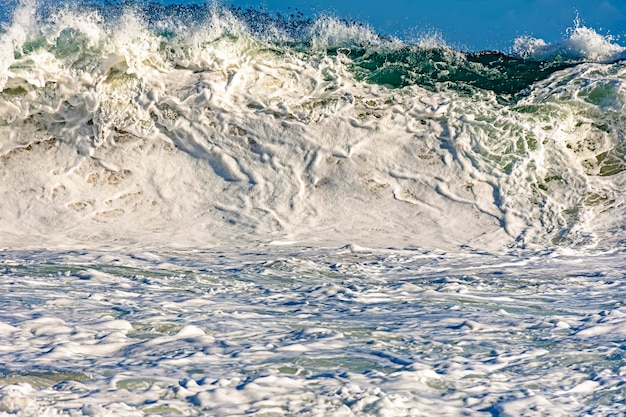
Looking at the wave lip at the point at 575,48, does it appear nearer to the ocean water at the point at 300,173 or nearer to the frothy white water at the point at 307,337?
the ocean water at the point at 300,173


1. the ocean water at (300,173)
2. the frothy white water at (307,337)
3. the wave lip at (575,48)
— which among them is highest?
the wave lip at (575,48)

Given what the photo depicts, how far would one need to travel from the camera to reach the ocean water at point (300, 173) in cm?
521

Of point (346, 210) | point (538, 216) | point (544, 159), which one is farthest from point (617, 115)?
point (346, 210)

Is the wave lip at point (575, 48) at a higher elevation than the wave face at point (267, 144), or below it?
higher

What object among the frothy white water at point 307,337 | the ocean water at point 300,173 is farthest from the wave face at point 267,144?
the frothy white water at point 307,337

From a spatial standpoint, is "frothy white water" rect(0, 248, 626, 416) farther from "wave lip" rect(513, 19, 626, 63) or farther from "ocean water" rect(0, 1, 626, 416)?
"wave lip" rect(513, 19, 626, 63)

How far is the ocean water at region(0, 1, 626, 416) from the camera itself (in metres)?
5.21

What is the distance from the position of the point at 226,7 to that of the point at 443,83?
7.70ft

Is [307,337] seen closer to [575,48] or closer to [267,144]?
[267,144]

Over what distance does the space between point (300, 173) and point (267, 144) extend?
425 millimetres

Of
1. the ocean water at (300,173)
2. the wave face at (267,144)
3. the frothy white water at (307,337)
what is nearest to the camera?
the frothy white water at (307,337)

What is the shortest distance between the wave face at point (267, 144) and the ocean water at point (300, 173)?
0.06ft

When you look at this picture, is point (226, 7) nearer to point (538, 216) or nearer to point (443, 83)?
point (443, 83)

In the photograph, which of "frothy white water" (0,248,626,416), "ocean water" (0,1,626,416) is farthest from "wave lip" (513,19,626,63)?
"frothy white water" (0,248,626,416)
